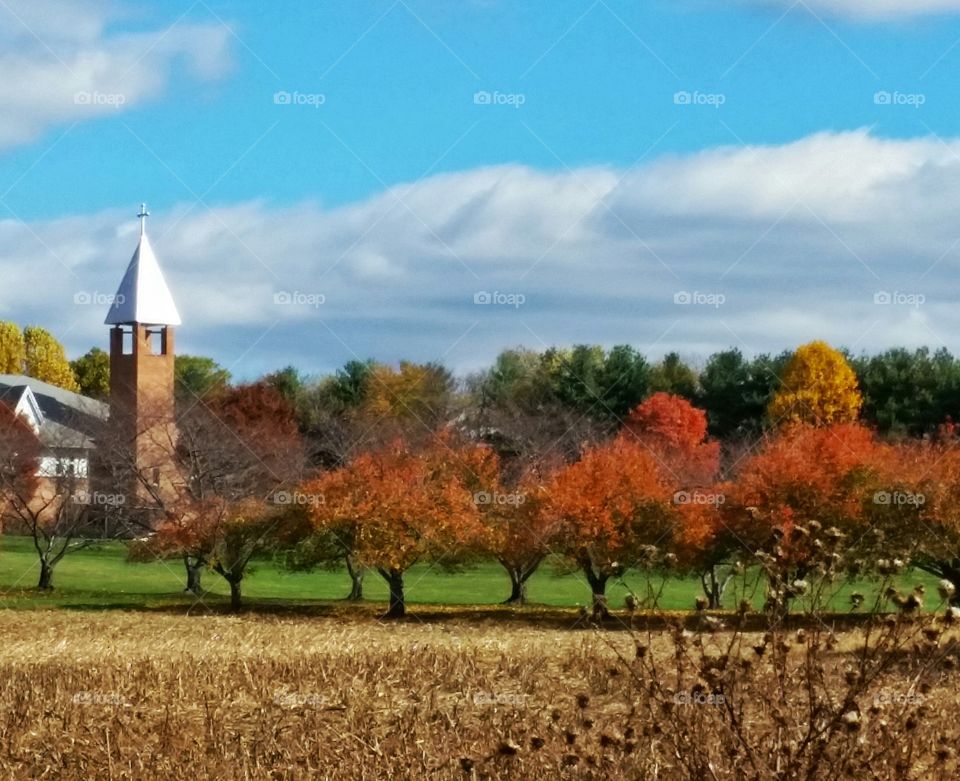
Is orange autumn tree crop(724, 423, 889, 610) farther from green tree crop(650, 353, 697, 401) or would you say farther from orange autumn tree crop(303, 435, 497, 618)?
green tree crop(650, 353, 697, 401)

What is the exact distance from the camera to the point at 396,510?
3538 centimetres

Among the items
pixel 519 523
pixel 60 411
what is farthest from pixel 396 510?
pixel 60 411

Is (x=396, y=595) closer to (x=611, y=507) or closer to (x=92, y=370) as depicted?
(x=611, y=507)

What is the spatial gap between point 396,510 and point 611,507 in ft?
17.7

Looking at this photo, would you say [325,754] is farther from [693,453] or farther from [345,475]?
[693,453]

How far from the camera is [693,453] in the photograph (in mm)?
48500

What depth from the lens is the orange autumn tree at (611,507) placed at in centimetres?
3425

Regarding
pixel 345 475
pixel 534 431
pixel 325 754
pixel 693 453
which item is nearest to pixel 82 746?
pixel 325 754

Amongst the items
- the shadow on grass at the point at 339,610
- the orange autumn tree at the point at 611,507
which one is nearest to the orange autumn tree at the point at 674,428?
the shadow on grass at the point at 339,610

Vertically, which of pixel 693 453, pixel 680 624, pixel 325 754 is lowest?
pixel 325 754

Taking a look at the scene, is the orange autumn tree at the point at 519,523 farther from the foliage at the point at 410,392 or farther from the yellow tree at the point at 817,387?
the yellow tree at the point at 817,387

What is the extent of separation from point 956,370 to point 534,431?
20.7m

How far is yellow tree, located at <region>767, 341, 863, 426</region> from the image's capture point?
203 ft

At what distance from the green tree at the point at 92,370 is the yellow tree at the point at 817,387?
147 feet
